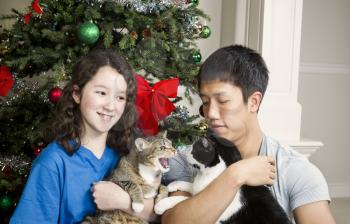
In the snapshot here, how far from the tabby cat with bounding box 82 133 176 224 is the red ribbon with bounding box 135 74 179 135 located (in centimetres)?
18

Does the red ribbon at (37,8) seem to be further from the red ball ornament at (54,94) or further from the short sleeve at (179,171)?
the short sleeve at (179,171)

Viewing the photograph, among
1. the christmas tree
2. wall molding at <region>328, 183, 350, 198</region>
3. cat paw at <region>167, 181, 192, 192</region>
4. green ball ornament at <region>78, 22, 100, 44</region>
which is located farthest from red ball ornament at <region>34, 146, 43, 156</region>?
wall molding at <region>328, 183, 350, 198</region>

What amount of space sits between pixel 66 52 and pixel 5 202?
1.97 ft

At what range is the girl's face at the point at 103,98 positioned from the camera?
91 centimetres

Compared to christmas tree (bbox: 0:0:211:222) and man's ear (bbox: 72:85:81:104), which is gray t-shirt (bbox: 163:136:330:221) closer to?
man's ear (bbox: 72:85:81:104)

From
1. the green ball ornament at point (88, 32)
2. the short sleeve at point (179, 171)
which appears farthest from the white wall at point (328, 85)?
the short sleeve at point (179, 171)

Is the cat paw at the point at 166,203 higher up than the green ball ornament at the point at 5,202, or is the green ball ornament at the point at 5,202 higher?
the cat paw at the point at 166,203

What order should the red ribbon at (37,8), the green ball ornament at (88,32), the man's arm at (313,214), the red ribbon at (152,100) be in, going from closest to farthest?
1. the man's arm at (313,214)
2. the red ribbon at (152,100)
3. the green ball ornament at (88,32)
4. the red ribbon at (37,8)

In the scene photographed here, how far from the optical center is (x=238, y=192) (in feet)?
2.56

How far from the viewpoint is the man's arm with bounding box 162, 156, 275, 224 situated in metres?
0.75

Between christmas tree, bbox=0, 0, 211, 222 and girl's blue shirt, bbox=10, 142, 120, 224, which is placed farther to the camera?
christmas tree, bbox=0, 0, 211, 222

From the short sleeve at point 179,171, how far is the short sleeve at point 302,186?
22 cm

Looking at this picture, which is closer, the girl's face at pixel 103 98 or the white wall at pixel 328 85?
the girl's face at pixel 103 98

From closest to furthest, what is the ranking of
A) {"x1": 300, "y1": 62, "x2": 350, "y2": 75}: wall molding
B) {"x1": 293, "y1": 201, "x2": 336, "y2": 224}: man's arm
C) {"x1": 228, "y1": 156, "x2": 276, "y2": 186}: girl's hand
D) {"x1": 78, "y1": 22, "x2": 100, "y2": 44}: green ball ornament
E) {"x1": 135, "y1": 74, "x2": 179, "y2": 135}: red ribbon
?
{"x1": 228, "y1": 156, "x2": 276, "y2": 186}: girl's hand < {"x1": 293, "y1": 201, "x2": 336, "y2": 224}: man's arm < {"x1": 135, "y1": 74, "x2": 179, "y2": 135}: red ribbon < {"x1": 78, "y1": 22, "x2": 100, "y2": 44}: green ball ornament < {"x1": 300, "y1": 62, "x2": 350, "y2": 75}: wall molding
